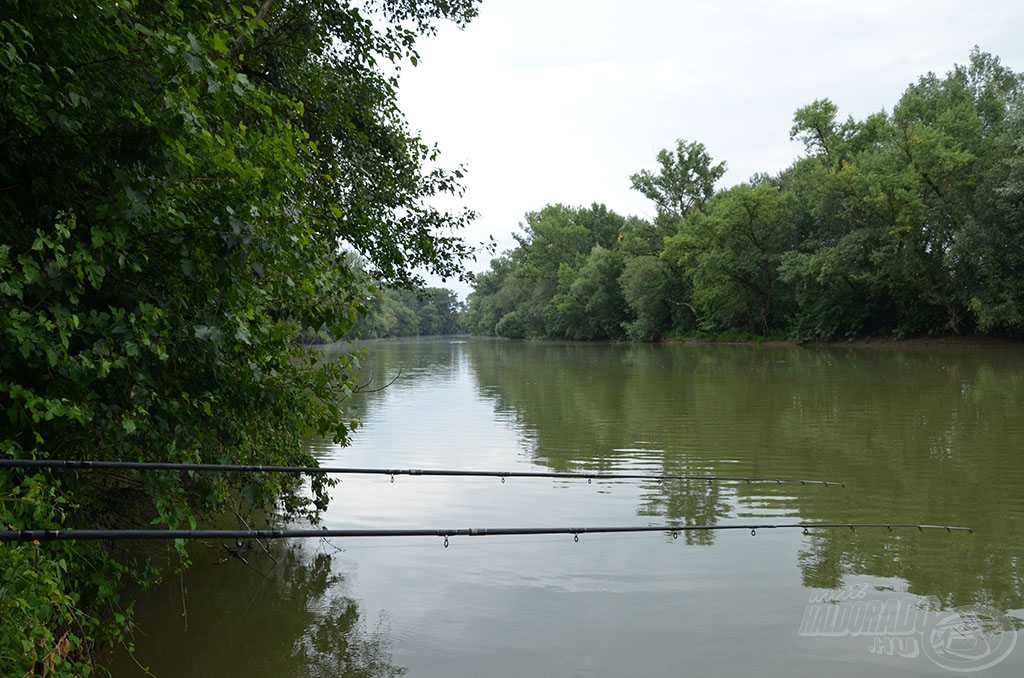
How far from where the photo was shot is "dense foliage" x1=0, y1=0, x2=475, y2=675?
12.3 feet

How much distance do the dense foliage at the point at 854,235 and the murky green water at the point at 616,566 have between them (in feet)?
99.1

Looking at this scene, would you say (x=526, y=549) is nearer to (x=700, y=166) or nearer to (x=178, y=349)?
(x=178, y=349)

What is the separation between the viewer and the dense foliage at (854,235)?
134ft

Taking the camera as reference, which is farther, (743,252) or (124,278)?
(743,252)

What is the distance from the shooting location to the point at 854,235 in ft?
158

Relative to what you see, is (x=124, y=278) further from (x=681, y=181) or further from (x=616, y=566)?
(x=681, y=181)

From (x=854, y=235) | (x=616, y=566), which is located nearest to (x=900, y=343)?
(x=854, y=235)

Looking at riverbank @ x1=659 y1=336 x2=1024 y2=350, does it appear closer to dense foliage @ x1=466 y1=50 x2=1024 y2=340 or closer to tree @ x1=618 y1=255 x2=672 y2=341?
dense foliage @ x1=466 y1=50 x2=1024 y2=340

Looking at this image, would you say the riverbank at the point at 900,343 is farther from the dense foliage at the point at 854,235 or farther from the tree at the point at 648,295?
the tree at the point at 648,295

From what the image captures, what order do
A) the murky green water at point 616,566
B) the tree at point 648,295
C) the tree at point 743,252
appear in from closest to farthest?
the murky green water at point 616,566 → the tree at point 743,252 → the tree at point 648,295

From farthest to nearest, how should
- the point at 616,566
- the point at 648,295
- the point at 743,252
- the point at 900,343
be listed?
the point at 648,295 → the point at 743,252 → the point at 900,343 → the point at 616,566

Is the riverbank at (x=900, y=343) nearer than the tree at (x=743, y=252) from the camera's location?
Yes

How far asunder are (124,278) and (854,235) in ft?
165

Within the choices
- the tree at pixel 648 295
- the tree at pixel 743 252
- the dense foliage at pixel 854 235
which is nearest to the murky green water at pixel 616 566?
the dense foliage at pixel 854 235
